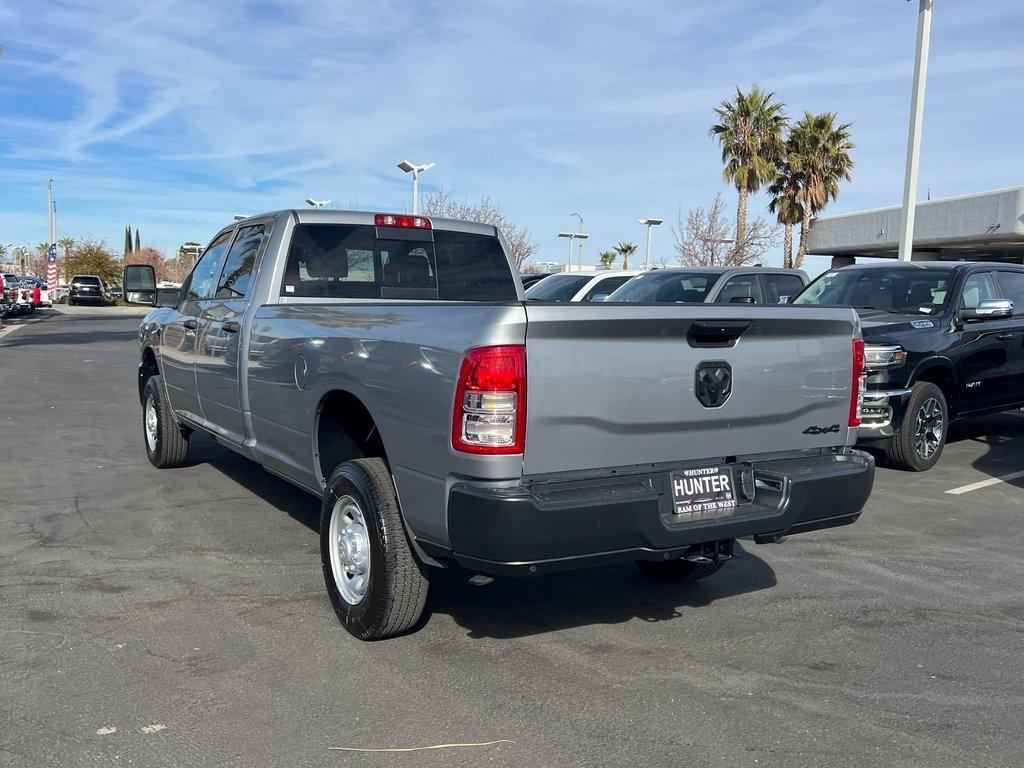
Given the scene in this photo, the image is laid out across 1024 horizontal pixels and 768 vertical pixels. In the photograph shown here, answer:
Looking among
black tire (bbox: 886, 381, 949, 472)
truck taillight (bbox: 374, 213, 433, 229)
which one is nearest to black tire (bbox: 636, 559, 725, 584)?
truck taillight (bbox: 374, 213, 433, 229)

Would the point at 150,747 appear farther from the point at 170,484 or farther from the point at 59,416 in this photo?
the point at 59,416

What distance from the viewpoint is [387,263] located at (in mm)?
6168

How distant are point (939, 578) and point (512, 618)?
2.59 metres

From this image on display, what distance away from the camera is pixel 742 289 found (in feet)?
41.0

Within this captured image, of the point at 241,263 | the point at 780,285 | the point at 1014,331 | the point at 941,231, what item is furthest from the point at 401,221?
the point at 941,231

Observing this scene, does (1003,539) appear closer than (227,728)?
No

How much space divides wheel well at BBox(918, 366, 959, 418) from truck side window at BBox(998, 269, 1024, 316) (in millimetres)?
1488

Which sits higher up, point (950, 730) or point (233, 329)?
point (233, 329)


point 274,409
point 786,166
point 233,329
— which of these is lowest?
point 274,409

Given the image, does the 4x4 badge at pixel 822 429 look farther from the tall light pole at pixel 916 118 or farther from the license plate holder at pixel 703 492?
the tall light pole at pixel 916 118

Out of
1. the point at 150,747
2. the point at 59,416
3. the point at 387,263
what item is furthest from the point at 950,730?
the point at 59,416

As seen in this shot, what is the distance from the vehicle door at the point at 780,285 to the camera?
12703 millimetres

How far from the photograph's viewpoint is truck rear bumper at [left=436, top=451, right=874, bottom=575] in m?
3.58

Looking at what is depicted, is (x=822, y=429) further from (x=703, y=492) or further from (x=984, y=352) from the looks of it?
(x=984, y=352)
